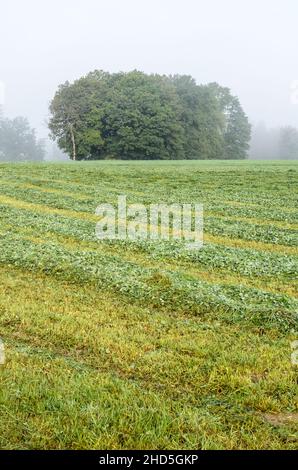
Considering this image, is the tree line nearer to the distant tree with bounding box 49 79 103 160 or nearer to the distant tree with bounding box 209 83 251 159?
the distant tree with bounding box 49 79 103 160

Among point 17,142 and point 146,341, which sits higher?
point 17,142

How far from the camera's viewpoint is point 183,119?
336ft

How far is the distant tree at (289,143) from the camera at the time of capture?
181625mm

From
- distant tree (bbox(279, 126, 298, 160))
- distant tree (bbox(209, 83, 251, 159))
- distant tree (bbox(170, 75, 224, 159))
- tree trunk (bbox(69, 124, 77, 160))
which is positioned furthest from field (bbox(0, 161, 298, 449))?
distant tree (bbox(279, 126, 298, 160))

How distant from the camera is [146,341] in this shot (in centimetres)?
923

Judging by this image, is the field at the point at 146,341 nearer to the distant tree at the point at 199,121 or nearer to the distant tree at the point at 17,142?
the distant tree at the point at 199,121

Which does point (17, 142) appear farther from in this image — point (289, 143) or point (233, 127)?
point (289, 143)

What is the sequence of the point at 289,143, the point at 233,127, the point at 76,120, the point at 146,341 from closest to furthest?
the point at 146,341 → the point at 76,120 → the point at 233,127 → the point at 289,143

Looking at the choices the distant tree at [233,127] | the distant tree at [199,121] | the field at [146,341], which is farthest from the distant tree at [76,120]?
the field at [146,341]

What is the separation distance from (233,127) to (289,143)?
66.8 meters

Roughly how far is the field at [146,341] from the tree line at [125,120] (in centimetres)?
7011

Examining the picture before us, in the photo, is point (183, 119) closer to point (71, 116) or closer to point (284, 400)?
point (71, 116)

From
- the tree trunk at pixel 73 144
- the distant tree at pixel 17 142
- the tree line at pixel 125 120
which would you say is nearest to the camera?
the tree trunk at pixel 73 144

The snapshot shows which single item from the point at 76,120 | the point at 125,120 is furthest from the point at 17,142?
the point at 125,120
